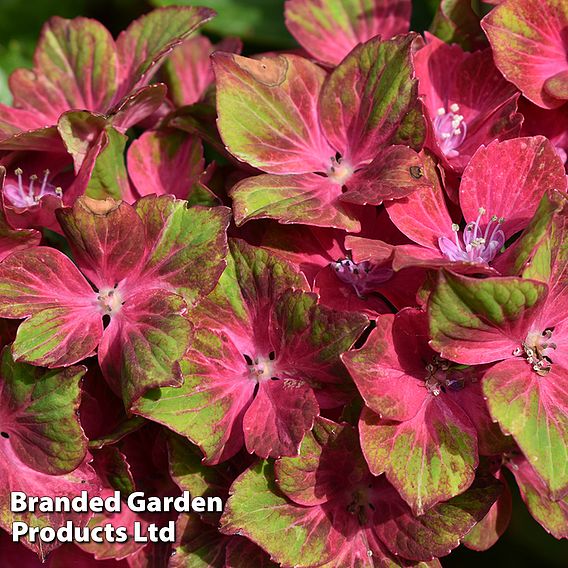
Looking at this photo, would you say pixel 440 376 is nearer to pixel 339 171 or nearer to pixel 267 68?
pixel 339 171

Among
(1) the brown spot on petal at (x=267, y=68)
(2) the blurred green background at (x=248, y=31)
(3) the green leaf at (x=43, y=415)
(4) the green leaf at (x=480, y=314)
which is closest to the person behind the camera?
(4) the green leaf at (x=480, y=314)

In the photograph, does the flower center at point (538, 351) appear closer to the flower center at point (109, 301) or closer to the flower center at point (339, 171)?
the flower center at point (339, 171)

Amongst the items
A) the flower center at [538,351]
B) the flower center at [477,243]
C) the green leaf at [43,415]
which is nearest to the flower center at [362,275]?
the flower center at [477,243]

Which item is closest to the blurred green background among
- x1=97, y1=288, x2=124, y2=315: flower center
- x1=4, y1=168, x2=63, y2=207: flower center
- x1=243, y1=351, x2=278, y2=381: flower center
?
x1=4, y1=168, x2=63, y2=207: flower center

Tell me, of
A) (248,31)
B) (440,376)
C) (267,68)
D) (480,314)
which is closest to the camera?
(480,314)

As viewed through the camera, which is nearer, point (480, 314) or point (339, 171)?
point (480, 314)

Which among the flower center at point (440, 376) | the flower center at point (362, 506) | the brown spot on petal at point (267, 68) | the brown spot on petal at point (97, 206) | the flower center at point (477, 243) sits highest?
the brown spot on petal at point (267, 68)

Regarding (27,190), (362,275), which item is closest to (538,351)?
(362,275)
